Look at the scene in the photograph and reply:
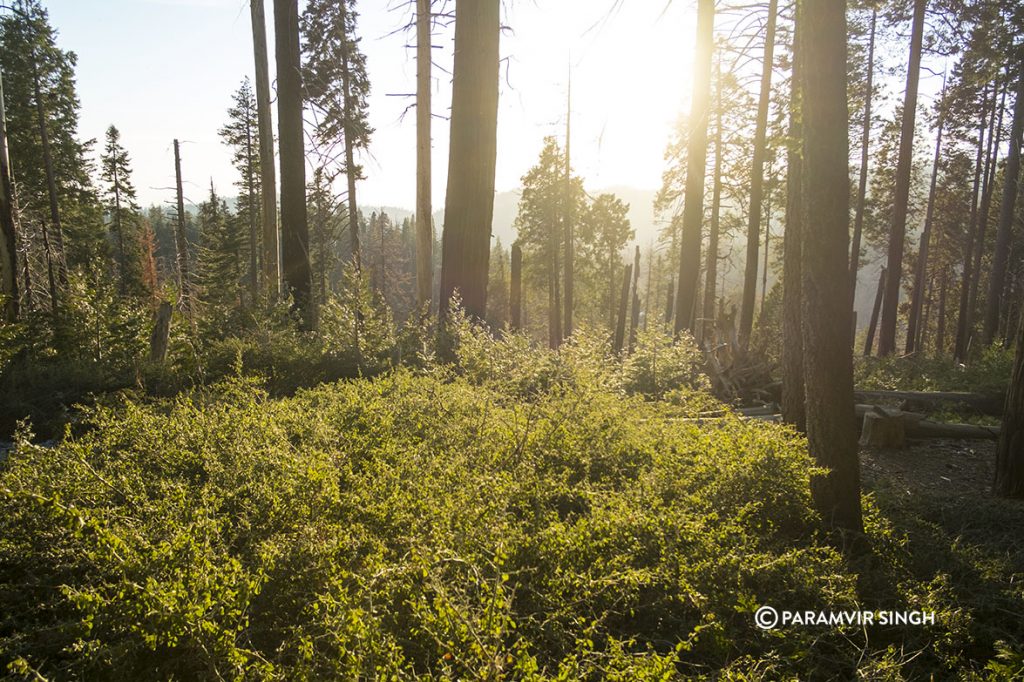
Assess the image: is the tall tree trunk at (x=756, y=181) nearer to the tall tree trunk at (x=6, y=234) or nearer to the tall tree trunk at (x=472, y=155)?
the tall tree trunk at (x=472, y=155)

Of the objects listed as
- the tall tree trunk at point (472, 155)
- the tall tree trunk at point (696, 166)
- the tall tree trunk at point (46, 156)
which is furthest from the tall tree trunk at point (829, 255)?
the tall tree trunk at point (46, 156)

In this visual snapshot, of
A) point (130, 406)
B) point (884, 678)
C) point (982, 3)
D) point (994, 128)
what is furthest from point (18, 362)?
point (994, 128)

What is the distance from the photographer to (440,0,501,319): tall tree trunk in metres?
8.29

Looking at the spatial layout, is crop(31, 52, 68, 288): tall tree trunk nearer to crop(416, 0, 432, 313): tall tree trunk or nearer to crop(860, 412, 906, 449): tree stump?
crop(416, 0, 432, 313): tall tree trunk

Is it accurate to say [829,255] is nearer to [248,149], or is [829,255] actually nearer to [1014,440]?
[1014,440]

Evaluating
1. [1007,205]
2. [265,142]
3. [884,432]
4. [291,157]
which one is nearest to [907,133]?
[1007,205]

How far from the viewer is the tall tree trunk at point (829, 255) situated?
3.78 meters

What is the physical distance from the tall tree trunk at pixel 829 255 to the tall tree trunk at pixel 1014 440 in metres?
2.01

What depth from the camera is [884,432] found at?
695 cm

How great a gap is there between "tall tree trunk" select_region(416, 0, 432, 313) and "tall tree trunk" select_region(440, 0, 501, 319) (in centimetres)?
184

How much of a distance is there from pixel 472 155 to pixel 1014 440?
726 cm

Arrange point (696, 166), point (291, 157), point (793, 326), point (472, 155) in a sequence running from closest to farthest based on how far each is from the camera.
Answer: point (793, 326), point (472, 155), point (291, 157), point (696, 166)

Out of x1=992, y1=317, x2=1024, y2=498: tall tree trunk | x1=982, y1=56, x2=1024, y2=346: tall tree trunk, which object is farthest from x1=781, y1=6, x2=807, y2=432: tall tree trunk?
x1=982, y1=56, x2=1024, y2=346: tall tree trunk

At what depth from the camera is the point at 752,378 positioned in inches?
408
